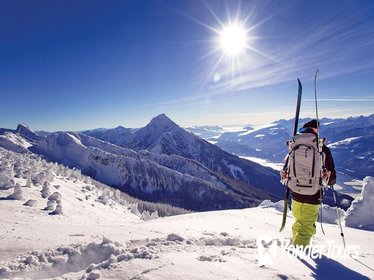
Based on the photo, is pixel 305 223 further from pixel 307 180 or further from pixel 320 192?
pixel 307 180

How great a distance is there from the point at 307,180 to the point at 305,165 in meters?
0.43

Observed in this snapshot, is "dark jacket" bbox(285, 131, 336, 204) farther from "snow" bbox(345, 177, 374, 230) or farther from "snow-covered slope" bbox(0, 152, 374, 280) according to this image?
"snow" bbox(345, 177, 374, 230)

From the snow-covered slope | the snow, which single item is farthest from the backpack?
the snow

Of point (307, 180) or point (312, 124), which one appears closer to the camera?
point (307, 180)

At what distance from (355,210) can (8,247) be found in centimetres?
2180

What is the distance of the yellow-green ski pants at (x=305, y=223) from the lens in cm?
893

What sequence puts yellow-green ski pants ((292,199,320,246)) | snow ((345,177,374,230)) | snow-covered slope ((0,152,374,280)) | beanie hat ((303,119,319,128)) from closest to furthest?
snow-covered slope ((0,152,374,280)) → yellow-green ski pants ((292,199,320,246)) → beanie hat ((303,119,319,128)) → snow ((345,177,374,230))

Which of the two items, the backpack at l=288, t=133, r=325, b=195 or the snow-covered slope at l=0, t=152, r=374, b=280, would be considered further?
the backpack at l=288, t=133, r=325, b=195

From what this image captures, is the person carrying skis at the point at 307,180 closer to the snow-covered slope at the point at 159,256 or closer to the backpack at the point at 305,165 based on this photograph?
the backpack at the point at 305,165

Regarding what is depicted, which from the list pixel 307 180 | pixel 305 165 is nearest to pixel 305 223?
pixel 307 180

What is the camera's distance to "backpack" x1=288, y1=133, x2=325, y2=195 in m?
8.99

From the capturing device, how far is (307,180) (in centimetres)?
902

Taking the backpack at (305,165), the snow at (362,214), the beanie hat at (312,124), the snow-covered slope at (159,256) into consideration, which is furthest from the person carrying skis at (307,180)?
the snow at (362,214)

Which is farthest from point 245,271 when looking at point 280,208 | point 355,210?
point 355,210
